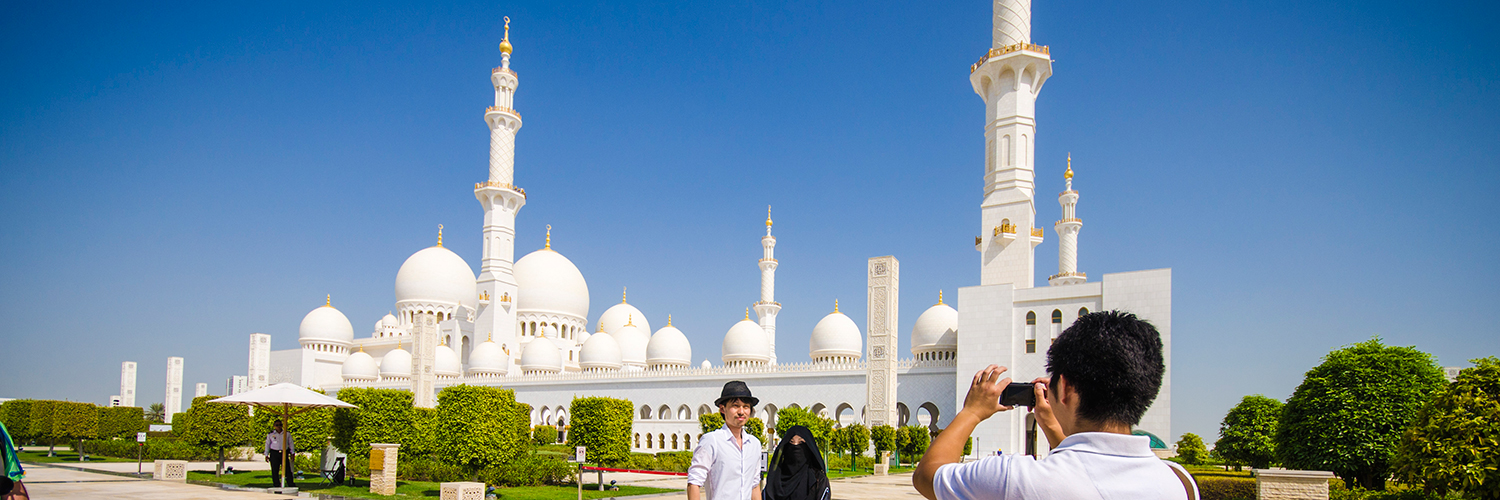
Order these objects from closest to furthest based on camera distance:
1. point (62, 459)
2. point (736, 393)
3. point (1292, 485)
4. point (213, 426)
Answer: point (736, 393) → point (1292, 485) → point (213, 426) → point (62, 459)

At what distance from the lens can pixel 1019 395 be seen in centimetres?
260

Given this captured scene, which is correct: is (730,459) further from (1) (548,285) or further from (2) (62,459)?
(1) (548,285)

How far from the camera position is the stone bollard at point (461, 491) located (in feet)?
45.4

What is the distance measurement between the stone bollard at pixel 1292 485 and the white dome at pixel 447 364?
35999 mm

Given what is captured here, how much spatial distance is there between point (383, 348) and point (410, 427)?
3205 cm

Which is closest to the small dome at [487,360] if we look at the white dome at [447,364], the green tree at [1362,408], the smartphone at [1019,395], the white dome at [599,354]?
the white dome at [447,364]

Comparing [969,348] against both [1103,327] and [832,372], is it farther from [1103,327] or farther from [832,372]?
[1103,327]

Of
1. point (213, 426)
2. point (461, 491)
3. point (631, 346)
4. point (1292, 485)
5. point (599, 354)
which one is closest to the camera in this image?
point (1292, 485)

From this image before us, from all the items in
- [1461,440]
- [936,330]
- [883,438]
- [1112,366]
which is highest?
[936,330]

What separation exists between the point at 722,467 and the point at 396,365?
41.7 m

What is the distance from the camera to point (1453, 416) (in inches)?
450

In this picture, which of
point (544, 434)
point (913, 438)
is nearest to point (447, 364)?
point (544, 434)

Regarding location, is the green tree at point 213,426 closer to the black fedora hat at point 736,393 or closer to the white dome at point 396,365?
the black fedora hat at point 736,393

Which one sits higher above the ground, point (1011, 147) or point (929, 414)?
point (1011, 147)
